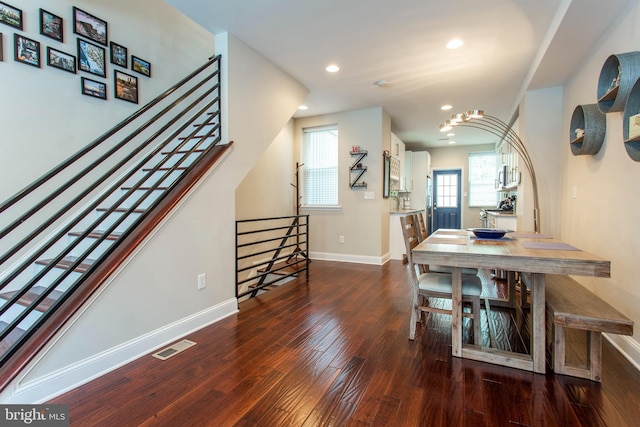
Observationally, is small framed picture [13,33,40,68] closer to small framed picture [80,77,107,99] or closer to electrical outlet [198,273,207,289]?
small framed picture [80,77,107,99]

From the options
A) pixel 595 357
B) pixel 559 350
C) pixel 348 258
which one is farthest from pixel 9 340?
pixel 348 258

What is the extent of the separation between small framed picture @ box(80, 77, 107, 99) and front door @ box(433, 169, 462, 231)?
8.21 metres

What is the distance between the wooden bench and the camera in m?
1.65

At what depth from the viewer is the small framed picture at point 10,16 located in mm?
2203

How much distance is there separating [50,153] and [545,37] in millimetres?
4450

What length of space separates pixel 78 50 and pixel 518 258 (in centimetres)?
375

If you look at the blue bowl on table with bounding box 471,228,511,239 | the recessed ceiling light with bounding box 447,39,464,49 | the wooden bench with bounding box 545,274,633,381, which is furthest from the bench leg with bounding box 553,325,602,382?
the recessed ceiling light with bounding box 447,39,464,49

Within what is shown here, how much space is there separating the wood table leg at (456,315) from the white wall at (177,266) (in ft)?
6.36

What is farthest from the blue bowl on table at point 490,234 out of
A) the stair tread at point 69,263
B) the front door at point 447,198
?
the front door at point 447,198

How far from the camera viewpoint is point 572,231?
127 inches

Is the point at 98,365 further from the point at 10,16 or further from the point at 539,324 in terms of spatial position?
the point at 539,324

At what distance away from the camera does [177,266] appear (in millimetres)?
2398

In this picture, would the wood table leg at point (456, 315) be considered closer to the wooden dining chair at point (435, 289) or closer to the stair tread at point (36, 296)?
the wooden dining chair at point (435, 289)

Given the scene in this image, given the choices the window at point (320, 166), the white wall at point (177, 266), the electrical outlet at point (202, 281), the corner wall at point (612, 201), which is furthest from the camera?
the window at point (320, 166)
